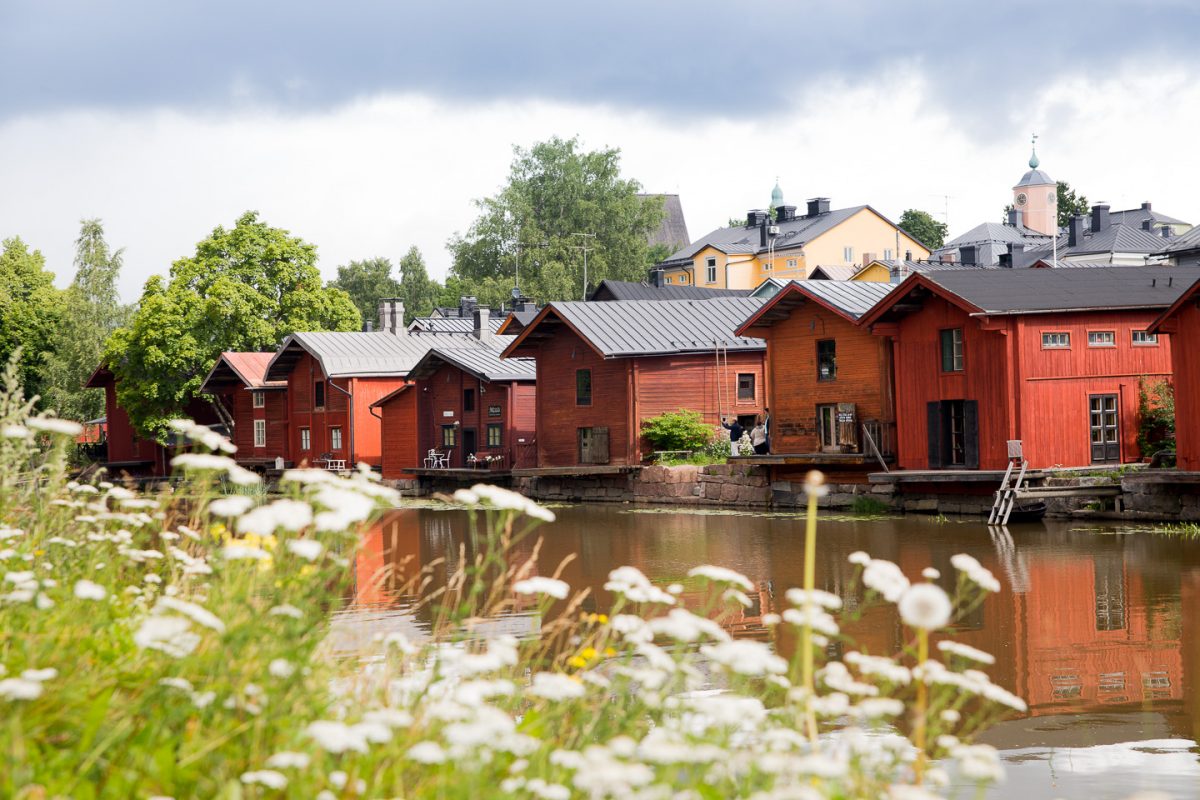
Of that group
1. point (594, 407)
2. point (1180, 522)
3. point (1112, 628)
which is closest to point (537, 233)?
point (594, 407)

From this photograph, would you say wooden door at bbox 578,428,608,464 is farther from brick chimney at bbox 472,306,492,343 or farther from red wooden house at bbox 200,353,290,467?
red wooden house at bbox 200,353,290,467

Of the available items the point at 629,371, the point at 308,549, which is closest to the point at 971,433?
the point at 629,371

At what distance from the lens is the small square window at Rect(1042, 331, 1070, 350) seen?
31.1 m

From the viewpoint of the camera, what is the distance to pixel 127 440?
2630 inches

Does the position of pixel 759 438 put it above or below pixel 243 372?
below

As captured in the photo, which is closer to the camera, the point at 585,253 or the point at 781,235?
the point at 585,253

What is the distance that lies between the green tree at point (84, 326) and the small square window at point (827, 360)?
39586 mm

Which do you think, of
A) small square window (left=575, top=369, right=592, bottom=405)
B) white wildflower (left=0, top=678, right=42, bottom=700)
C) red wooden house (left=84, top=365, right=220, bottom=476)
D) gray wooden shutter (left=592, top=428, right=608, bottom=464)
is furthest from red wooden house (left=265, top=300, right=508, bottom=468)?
white wildflower (left=0, top=678, right=42, bottom=700)

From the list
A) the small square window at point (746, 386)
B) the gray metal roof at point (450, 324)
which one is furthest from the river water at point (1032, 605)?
the gray metal roof at point (450, 324)

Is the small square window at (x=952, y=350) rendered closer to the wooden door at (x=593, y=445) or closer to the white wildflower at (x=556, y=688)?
the wooden door at (x=593, y=445)

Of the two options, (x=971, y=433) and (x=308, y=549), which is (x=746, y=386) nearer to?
(x=971, y=433)

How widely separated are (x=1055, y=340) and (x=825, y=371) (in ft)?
24.5

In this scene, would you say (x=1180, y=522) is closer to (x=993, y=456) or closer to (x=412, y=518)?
(x=993, y=456)

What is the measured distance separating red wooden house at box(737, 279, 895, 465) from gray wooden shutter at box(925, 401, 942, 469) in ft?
5.36
